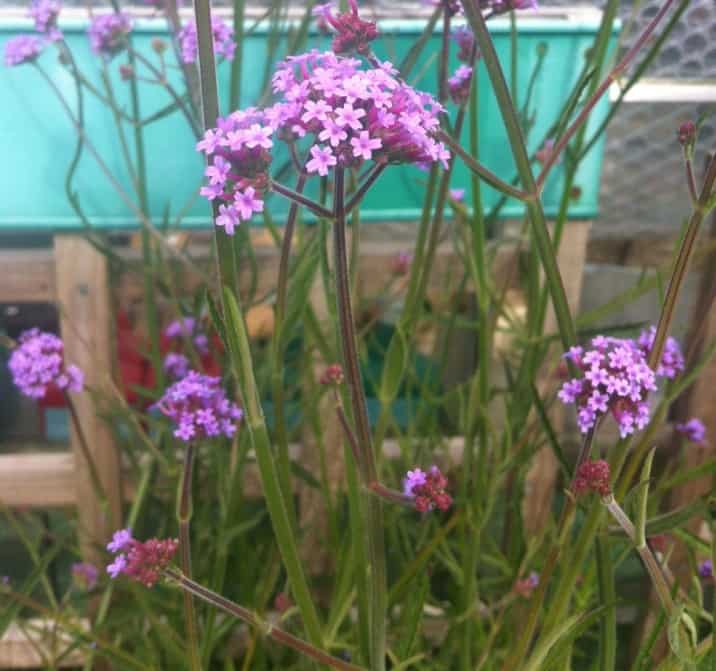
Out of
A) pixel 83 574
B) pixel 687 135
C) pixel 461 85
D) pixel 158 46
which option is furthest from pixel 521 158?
pixel 83 574

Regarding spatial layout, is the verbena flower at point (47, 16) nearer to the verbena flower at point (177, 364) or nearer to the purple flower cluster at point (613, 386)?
the verbena flower at point (177, 364)

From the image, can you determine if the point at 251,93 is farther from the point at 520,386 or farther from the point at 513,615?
the point at 513,615

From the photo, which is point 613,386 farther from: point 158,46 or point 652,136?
point 652,136

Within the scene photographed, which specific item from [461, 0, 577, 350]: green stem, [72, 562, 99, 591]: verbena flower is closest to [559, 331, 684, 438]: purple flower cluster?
[461, 0, 577, 350]: green stem

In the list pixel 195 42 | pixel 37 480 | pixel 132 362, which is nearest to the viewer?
pixel 195 42

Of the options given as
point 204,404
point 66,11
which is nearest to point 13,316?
point 66,11

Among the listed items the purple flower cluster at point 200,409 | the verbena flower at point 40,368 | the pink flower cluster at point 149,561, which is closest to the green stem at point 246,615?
the pink flower cluster at point 149,561

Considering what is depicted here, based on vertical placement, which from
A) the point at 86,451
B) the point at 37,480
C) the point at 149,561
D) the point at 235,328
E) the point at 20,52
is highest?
the point at 20,52
